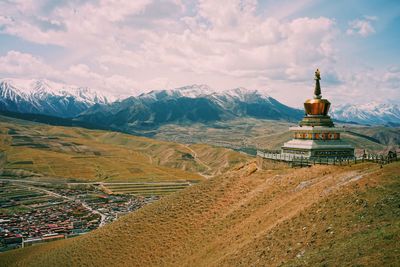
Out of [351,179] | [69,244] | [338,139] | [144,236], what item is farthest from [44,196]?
[351,179]

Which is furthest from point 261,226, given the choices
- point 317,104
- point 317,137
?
point 317,104

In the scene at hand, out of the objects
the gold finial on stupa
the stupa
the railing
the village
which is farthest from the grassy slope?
the village

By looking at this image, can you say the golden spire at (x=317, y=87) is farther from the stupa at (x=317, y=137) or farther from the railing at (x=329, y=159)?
the railing at (x=329, y=159)

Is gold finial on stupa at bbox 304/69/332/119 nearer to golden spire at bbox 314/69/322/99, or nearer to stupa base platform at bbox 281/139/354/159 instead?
golden spire at bbox 314/69/322/99

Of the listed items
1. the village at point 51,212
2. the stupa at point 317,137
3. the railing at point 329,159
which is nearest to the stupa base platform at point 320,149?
Answer: the stupa at point 317,137

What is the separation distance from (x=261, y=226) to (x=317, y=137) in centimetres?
2416

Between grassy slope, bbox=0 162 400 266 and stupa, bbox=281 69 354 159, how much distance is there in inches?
280

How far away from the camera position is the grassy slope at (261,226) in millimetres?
28484

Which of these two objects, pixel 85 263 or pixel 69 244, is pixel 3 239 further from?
pixel 85 263

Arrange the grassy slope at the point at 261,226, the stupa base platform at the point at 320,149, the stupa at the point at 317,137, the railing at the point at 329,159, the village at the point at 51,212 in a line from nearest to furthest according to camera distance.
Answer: the grassy slope at the point at 261,226
the railing at the point at 329,159
the stupa base platform at the point at 320,149
the stupa at the point at 317,137
the village at the point at 51,212

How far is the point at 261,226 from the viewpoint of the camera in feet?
127

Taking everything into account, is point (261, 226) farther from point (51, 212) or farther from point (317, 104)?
point (51, 212)

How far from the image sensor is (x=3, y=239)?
116625mm

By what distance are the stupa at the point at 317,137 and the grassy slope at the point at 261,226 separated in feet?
23.4
